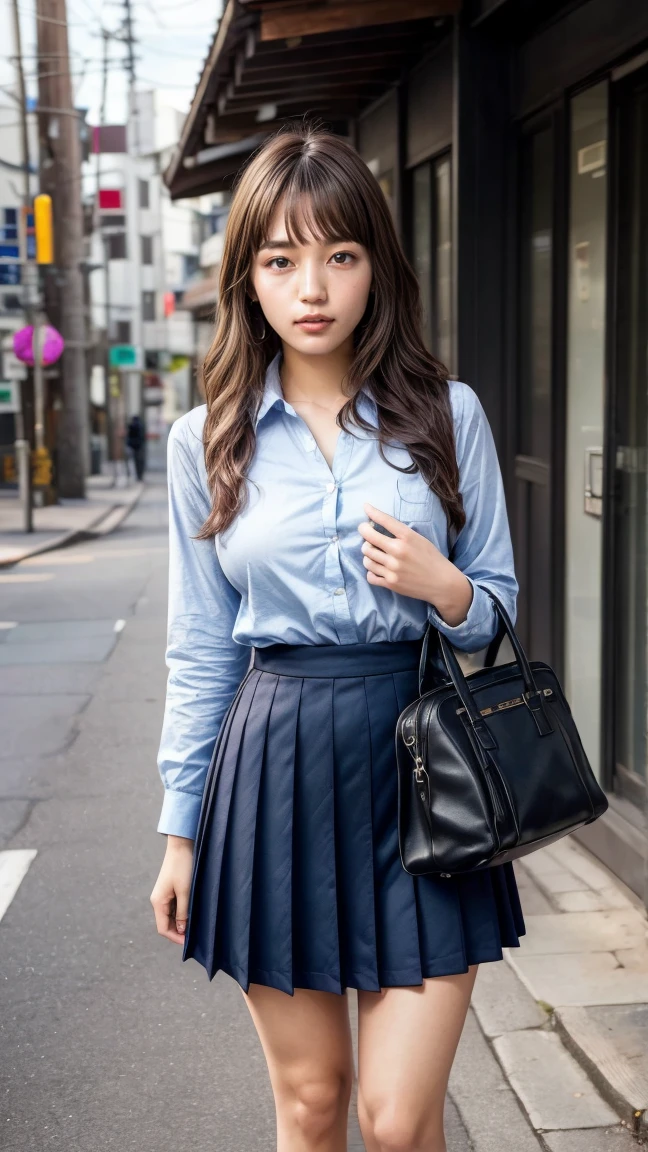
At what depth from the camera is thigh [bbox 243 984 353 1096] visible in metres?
2.20

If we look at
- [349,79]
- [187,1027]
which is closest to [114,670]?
[349,79]

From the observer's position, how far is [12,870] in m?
5.35

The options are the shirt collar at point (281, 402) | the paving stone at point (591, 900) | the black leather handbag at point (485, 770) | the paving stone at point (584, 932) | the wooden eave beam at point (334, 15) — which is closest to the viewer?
the black leather handbag at point (485, 770)

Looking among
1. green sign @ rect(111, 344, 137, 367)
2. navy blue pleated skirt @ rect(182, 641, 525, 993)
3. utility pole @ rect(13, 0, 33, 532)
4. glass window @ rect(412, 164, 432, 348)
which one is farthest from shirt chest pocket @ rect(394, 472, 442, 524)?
green sign @ rect(111, 344, 137, 367)

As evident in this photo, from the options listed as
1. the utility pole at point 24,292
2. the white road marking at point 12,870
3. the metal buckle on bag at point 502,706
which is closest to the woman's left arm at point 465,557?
the metal buckle on bag at point 502,706

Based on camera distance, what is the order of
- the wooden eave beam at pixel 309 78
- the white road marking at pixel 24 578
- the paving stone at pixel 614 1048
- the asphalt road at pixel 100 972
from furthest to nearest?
the white road marking at pixel 24 578
the wooden eave beam at pixel 309 78
the asphalt road at pixel 100 972
the paving stone at pixel 614 1048

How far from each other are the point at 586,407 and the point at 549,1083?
2651 millimetres

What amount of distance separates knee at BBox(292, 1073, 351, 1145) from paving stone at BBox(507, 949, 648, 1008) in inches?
67.7

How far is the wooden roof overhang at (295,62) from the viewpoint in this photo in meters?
5.66

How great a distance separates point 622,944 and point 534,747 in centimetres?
244

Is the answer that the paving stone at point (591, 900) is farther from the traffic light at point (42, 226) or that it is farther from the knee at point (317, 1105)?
the traffic light at point (42, 226)

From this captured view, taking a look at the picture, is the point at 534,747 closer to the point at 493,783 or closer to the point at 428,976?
the point at 493,783

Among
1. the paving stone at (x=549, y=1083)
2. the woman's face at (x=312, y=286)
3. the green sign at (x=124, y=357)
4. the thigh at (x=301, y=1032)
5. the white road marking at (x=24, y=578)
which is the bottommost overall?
the white road marking at (x=24, y=578)

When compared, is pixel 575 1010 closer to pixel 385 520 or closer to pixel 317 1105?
pixel 317 1105
